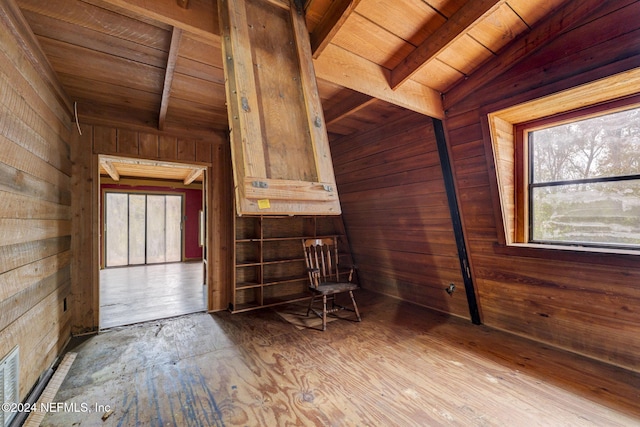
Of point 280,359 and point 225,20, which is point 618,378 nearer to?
point 280,359

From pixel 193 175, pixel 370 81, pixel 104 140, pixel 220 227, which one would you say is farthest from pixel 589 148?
pixel 193 175

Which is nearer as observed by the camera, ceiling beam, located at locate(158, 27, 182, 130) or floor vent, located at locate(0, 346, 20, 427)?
floor vent, located at locate(0, 346, 20, 427)

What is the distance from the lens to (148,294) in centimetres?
405

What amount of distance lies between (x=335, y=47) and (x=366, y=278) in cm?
310

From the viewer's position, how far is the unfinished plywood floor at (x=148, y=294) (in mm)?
3145

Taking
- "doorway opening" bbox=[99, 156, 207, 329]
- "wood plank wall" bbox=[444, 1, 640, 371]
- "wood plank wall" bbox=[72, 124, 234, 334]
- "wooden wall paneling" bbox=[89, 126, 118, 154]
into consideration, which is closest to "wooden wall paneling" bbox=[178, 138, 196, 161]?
"wood plank wall" bbox=[72, 124, 234, 334]

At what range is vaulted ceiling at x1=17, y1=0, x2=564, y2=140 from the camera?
4.67 ft

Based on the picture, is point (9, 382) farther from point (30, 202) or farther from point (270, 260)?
point (270, 260)

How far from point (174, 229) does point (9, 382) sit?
635 centimetres

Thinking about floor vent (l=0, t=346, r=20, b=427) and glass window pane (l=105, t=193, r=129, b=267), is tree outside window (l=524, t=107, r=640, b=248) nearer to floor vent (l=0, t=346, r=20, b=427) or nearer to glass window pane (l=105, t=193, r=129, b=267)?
floor vent (l=0, t=346, r=20, b=427)

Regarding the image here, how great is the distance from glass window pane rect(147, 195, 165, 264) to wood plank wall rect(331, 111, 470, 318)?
5505 millimetres

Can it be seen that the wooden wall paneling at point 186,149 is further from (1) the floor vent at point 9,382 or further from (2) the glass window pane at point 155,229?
(2) the glass window pane at point 155,229

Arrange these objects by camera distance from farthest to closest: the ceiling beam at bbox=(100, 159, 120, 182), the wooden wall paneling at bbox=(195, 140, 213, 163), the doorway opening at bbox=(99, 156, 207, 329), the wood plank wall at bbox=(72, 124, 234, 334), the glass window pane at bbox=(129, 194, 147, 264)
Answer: the glass window pane at bbox=(129, 194, 147, 264) → the doorway opening at bbox=(99, 156, 207, 329) → the ceiling beam at bbox=(100, 159, 120, 182) → the wooden wall paneling at bbox=(195, 140, 213, 163) → the wood plank wall at bbox=(72, 124, 234, 334)

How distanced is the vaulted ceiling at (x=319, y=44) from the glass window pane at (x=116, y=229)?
5087 mm
